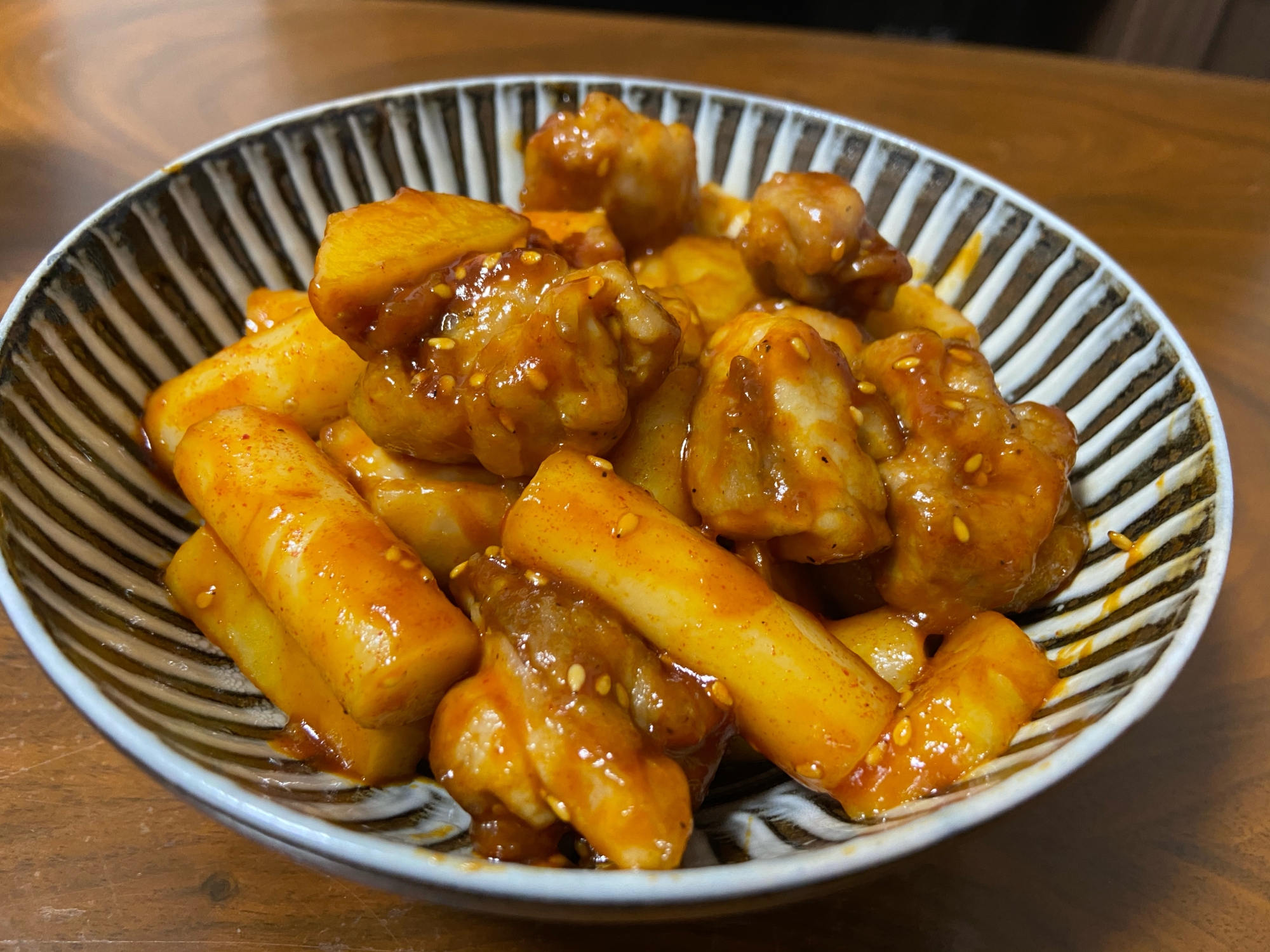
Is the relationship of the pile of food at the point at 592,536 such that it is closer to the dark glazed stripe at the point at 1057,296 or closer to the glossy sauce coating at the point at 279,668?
the glossy sauce coating at the point at 279,668

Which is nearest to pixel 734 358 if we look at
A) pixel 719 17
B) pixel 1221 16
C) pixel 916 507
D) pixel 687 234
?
pixel 916 507

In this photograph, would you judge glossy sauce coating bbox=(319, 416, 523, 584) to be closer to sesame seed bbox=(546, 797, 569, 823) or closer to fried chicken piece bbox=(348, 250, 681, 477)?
fried chicken piece bbox=(348, 250, 681, 477)

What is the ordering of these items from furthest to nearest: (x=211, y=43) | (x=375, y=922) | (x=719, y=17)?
(x=719, y=17) → (x=211, y=43) → (x=375, y=922)

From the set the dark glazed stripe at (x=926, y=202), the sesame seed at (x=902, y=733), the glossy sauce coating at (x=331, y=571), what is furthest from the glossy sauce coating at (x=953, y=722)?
the dark glazed stripe at (x=926, y=202)

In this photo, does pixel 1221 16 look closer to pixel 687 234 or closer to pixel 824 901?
pixel 687 234

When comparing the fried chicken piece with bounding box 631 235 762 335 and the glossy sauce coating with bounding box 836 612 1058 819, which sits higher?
the fried chicken piece with bounding box 631 235 762 335

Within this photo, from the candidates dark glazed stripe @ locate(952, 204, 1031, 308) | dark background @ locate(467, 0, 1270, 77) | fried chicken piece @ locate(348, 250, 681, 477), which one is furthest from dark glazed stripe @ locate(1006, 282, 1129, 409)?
dark background @ locate(467, 0, 1270, 77)
